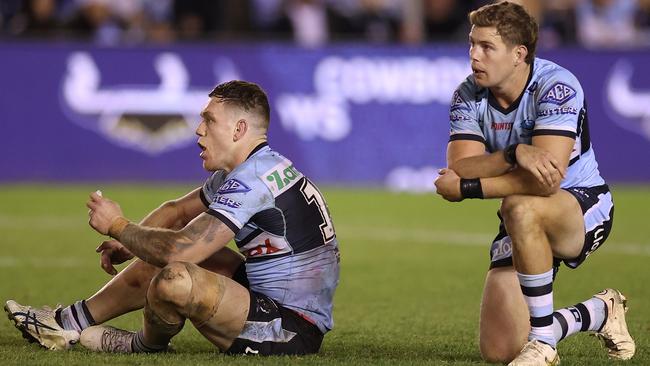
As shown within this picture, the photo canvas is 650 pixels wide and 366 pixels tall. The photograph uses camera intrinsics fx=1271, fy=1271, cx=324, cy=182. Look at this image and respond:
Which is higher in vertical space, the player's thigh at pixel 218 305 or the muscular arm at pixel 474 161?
the muscular arm at pixel 474 161

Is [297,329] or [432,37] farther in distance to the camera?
[432,37]

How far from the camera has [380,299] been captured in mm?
8539

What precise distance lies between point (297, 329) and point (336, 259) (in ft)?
1.34

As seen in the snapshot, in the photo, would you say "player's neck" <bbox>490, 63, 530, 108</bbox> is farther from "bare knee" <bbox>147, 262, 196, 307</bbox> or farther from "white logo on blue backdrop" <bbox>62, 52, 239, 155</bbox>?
"white logo on blue backdrop" <bbox>62, 52, 239, 155</bbox>

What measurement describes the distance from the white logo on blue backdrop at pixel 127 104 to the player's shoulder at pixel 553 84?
9.86m

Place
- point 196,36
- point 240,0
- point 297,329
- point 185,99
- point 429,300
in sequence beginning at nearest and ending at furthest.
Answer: point 297,329
point 429,300
point 185,99
point 196,36
point 240,0

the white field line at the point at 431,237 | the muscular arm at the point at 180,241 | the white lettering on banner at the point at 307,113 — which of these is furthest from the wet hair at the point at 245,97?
the white lettering on banner at the point at 307,113

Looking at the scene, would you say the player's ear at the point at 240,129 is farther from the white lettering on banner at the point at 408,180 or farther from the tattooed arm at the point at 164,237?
the white lettering on banner at the point at 408,180

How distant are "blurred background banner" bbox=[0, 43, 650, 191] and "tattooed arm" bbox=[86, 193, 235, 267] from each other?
32.9ft

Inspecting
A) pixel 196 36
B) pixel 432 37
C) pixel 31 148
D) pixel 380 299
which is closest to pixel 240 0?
pixel 196 36

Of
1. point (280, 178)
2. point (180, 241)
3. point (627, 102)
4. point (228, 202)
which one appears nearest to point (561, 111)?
point (280, 178)

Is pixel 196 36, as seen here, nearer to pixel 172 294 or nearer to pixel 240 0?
pixel 240 0

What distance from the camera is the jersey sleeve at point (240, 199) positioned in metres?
5.77

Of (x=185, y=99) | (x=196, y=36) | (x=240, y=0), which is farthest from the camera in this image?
(x=240, y=0)
